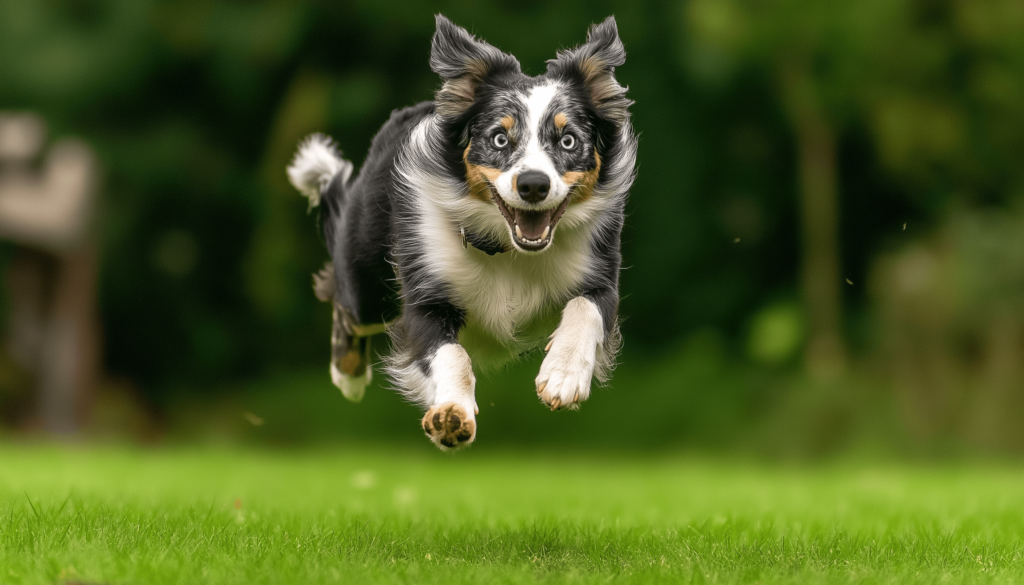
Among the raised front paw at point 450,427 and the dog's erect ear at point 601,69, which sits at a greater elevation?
the dog's erect ear at point 601,69

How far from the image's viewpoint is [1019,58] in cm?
1265

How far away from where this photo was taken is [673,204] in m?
13.4

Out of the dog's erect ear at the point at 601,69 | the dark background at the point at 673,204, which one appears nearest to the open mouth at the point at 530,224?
the dog's erect ear at the point at 601,69

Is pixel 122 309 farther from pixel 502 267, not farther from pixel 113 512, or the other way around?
pixel 502 267

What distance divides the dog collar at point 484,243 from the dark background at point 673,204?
25.4ft

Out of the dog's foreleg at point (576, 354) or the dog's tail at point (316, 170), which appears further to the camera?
the dog's tail at point (316, 170)

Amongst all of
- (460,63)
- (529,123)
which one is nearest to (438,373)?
(529,123)

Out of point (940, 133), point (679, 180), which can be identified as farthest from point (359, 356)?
point (940, 133)

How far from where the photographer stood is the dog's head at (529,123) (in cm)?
397

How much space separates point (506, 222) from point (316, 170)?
2.02 m

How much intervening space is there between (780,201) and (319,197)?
31.0ft

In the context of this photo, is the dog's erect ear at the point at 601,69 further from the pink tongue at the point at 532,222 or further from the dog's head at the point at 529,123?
the pink tongue at the point at 532,222

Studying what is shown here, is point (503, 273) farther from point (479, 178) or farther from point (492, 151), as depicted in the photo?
point (492, 151)

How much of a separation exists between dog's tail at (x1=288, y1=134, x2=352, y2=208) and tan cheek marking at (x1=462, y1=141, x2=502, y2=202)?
156 centimetres
